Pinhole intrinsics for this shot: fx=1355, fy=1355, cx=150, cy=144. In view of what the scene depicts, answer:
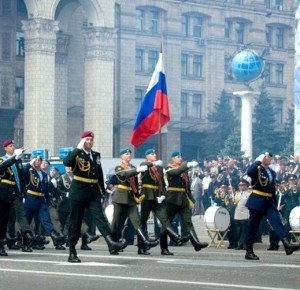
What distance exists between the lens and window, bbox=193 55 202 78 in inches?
2955

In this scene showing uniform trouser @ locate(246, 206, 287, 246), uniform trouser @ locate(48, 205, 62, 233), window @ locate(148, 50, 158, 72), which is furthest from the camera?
window @ locate(148, 50, 158, 72)

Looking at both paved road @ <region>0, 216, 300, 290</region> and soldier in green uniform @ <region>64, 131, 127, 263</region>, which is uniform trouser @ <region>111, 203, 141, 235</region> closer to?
paved road @ <region>0, 216, 300, 290</region>

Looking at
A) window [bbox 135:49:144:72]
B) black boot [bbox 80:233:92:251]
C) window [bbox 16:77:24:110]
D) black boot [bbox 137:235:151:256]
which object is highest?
window [bbox 135:49:144:72]

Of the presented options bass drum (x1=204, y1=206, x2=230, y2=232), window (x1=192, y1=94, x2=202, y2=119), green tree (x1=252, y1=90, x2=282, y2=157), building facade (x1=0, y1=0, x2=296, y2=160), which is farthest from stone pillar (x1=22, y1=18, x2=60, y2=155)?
bass drum (x1=204, y1=206, x2=230, y2=232)

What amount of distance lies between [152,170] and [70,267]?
5.37 meters

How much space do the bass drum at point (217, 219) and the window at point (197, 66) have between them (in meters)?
47.3

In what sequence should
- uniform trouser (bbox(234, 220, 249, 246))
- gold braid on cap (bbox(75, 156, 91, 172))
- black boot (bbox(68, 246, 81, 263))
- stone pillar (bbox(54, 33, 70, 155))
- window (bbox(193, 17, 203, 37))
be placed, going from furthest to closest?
window (bbox(193, 17, 203, 37))
stone pillar (bbox(54, 33, 70, 155))
uniform trouser (bbox(234, 220, 249, 246))
gold braid on cap (bbox(75, 156, 91, 172))
black boot (bbox(68, 246, 81, 263))

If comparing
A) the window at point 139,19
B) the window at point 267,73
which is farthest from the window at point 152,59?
the window at point 267,73

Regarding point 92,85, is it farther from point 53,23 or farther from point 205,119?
point 205,119

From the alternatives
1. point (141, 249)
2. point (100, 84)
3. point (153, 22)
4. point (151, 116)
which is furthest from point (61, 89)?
point (141, 249)

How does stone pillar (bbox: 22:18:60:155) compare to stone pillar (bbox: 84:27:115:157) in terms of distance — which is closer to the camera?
stone pillar (bbox: 22:18:60:155)

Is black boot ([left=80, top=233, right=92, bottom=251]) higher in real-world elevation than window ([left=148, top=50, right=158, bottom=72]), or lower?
lower

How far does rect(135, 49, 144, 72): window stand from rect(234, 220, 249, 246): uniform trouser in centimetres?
4368

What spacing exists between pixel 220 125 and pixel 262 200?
5248cm
